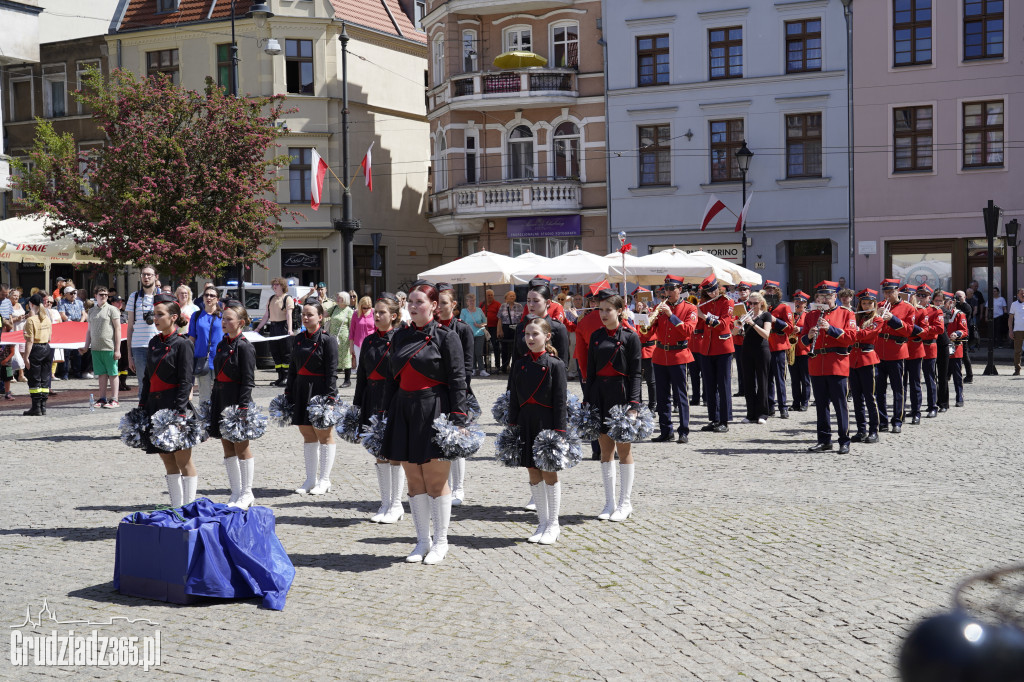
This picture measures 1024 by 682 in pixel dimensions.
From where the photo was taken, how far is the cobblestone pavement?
552 centimetres

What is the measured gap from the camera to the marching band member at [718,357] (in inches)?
586

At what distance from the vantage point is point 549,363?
27.2ft

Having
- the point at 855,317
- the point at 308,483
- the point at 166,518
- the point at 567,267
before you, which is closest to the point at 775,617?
the point at 166,518

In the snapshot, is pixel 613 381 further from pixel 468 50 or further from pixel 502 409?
pixel 468 50

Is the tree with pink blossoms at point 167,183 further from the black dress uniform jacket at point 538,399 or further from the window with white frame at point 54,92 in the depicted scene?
the black dress uniform jacket at point 538,399

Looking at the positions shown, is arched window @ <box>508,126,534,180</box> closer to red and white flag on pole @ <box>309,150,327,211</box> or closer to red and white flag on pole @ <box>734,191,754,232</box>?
red and white flag on pole @ <box>734,191,754,232</box>

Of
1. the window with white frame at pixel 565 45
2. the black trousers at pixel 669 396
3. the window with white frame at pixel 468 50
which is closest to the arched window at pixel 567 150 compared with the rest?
the window with white frame at pixel 565 45

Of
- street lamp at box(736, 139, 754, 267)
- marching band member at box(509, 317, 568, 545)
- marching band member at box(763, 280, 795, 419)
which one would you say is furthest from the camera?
street lamp at box(736, 139, 754, 267)

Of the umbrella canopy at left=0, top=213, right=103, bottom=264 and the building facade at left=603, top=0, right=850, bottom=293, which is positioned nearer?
the umbrella canopy at left=0, top=213, right=103, bottom=264

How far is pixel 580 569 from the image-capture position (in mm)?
7352

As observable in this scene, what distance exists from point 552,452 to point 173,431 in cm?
297

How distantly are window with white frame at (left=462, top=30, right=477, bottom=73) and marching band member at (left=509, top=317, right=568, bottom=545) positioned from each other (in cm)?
3126

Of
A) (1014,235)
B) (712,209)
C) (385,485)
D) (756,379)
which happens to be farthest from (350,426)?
(1014,235)

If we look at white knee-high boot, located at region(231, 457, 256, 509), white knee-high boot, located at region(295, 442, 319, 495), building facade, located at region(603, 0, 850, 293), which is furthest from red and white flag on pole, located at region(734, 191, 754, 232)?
white knee-high boot, located at region(231, 457, 256, 509)
